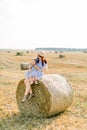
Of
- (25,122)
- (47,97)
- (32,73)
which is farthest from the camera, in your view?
(32,73)

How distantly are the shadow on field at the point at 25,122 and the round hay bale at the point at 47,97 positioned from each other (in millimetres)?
194

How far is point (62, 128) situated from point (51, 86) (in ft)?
4.52

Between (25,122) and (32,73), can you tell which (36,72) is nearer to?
(32,73)

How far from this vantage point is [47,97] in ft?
29.8

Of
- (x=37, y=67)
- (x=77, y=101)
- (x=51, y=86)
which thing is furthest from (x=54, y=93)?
(x=77, y=101)

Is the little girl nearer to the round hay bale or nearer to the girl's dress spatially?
the girl's dress

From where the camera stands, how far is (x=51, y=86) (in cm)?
926

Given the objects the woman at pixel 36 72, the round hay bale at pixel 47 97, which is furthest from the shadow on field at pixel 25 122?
the woman at pixel 36 72

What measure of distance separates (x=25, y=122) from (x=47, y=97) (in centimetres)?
95

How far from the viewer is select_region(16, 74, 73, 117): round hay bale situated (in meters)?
9.10

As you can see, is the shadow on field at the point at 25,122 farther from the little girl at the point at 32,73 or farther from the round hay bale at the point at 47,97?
the little girl at the point at 32,73

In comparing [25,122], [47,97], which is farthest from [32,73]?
[25,122]

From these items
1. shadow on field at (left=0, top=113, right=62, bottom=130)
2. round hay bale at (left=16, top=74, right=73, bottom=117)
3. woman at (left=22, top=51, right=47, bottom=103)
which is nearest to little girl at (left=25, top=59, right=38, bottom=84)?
woman at (left=22, top=51, right=47, bottom=103)

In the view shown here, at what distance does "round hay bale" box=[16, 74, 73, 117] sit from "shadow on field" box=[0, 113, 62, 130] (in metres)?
0.19
